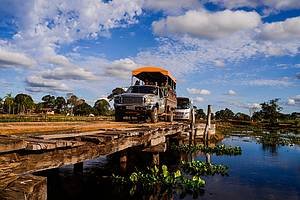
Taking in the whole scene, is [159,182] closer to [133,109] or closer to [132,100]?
[133,109]

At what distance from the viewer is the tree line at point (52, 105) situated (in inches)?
3238

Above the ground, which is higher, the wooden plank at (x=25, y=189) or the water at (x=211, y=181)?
the wooden plank at (x=25, y=189)

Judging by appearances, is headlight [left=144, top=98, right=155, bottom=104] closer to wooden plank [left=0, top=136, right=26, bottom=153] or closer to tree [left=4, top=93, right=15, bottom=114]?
wooden plank [left=0, top=136, right=26, bottom=153]

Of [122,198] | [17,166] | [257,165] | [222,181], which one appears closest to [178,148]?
[257,165]

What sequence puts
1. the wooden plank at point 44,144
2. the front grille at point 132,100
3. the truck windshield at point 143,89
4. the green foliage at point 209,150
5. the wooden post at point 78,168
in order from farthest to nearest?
the green foliage at point 209,150 < the truck windshield at point 143,89 < the front grille at point 132,100 < the wooden post at point 78,168 < the wooden plank at point 44,144

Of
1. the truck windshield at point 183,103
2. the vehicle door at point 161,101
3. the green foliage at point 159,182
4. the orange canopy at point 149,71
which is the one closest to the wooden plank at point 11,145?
the green foliage at point 159,182

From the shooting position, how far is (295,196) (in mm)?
11781

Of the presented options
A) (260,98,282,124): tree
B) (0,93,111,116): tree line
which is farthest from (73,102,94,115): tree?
(260,98,282,124): tree

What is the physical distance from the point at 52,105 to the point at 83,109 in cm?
1954

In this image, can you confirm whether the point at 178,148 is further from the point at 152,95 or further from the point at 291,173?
the point at 291,173

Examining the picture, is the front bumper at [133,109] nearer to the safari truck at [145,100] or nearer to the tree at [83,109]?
the safari truck at [145,100]

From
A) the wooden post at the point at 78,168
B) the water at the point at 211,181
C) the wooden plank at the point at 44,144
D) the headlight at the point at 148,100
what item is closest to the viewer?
the wooden plank at the point at 44,144

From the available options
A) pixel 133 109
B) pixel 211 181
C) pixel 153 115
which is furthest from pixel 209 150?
pixel 211 181

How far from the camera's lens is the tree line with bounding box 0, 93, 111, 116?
82.2 metres
